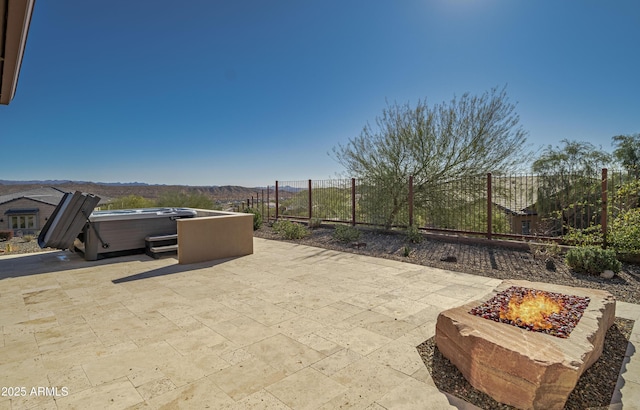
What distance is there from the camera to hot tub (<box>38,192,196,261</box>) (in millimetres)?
6059

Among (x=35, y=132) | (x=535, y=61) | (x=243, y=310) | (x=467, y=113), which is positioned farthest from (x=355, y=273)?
(x=35, y=132)

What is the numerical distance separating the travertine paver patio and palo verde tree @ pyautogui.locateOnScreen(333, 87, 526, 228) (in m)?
4.57

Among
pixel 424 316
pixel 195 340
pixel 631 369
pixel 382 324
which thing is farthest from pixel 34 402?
pixel 631 369

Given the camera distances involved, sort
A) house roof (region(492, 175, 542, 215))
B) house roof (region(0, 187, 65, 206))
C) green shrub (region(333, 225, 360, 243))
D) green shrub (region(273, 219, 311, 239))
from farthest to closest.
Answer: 1. house roof (region(0, 187, 65, 206))
2. green shrub (region(273, 219, 311, 239))
3. green shrub (region(333, 225, 360, 243))
4. house roof (region(492, 175, 542, 215))

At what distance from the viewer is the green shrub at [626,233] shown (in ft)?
18.1

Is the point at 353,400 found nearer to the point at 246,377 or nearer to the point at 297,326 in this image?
the point at 246,377

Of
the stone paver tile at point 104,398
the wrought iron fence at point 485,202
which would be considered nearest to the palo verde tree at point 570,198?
the wrought iron fence at point 485,202

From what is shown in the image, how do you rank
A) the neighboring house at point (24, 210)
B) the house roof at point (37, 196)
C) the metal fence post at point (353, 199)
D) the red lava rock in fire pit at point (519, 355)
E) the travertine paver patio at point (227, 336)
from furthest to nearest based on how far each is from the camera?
1. the house roof at point (37, 196)
2. the neighboring house at point (24, 210)
3. the metal fence post at point (353, 199)
4. the travertine paver patio at point (227, 336)
5. the red lava rock in fire pit at point (519, 355)

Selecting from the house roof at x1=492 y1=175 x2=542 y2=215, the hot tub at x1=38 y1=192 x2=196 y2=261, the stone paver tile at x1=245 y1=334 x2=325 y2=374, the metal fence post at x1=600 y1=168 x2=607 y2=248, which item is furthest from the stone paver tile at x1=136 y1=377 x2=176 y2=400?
the house roof at x1=492 y1=175 x2=542 y2=215

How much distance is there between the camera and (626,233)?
18.5ft

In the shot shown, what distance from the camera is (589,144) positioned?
45.6 feet

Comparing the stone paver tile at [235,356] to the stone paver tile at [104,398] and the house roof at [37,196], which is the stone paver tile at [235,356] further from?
the house roof at [37,196]

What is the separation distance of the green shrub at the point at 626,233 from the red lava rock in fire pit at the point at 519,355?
421cm

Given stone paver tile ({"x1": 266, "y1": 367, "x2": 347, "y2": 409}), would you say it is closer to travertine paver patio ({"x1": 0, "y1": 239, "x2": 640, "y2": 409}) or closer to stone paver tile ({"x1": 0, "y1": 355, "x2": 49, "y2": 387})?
travertine paver patio ({"x1": 0, "y1": 239, "x2": 640, "y2": 409})
